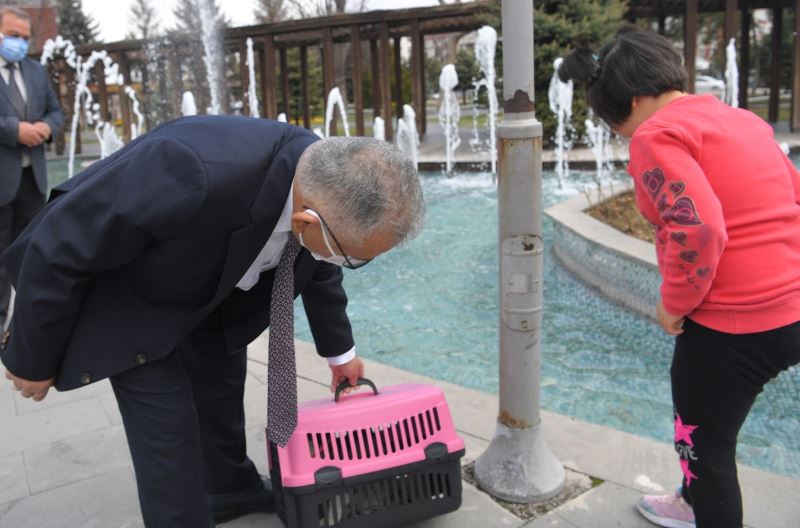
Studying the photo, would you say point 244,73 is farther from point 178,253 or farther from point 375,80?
point 178,253

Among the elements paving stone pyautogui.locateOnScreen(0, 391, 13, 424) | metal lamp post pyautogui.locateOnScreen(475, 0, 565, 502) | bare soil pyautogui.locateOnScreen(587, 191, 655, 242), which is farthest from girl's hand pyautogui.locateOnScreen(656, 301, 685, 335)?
bare soil pyautogui.locateOnScreen(587, 191, 655, 242)

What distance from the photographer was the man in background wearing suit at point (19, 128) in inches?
169

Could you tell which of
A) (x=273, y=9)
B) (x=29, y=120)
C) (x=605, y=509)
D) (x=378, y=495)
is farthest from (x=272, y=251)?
(x=273, y=9)

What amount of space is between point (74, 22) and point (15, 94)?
39.2m

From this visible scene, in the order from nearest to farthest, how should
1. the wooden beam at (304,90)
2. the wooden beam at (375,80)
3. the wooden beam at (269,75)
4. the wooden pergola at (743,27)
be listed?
the wooden pergola at (743,27), the wooden beam at (375,80), the wooden beam at (269,75), the wooden beam at (304,90)

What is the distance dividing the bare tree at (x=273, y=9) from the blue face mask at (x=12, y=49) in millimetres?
31803

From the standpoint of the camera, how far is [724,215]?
6.11 ft

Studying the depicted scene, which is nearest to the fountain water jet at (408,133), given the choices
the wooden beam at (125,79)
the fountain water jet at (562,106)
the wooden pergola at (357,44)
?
the wooden pergola at (357,44)

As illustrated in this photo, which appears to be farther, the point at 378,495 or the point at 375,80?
the point at 375,80

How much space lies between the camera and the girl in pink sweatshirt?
71.4 inches

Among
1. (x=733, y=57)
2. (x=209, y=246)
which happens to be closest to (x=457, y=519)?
(x=209, y=246)

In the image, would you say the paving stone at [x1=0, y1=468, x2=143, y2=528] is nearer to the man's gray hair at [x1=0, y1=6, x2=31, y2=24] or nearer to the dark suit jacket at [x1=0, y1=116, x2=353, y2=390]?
the dark suit jacket at [x1=0, y1=116, x2=353, y2=390]

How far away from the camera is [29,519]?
257 cm

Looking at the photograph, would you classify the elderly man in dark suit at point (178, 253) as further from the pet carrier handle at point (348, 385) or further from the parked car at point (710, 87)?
the parked car at point (710, 87)
